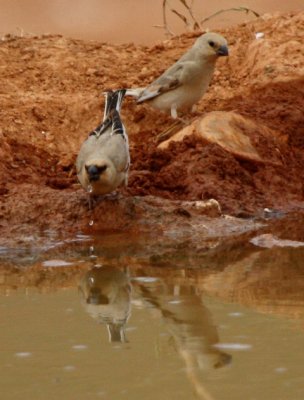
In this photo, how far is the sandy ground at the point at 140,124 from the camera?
388 inches

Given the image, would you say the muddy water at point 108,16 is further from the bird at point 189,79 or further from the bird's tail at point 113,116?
the bird's tail at point 113,116

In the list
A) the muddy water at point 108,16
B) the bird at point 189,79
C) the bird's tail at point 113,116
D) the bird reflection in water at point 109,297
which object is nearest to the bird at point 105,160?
the bird's tail at point 113,116

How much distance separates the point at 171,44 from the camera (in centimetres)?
1333

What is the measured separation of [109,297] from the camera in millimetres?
7770

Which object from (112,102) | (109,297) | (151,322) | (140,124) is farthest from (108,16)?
(151,322)

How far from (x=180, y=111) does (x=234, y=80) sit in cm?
106

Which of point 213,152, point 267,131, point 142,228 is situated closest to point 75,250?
point 142,228

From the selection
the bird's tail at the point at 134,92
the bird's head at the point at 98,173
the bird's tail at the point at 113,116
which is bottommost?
the bird's head at the point at 98,173

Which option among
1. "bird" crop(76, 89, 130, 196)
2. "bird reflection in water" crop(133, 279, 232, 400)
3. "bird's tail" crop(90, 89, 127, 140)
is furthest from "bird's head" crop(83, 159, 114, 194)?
"bird reflection in water" crop(133, 279, 232, 400)

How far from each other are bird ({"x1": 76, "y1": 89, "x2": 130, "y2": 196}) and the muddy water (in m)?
5.84

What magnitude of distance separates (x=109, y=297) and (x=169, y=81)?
13.4 feet

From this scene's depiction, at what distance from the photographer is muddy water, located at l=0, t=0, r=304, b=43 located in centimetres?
1603

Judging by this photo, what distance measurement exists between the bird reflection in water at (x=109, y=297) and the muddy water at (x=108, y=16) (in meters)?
7.57

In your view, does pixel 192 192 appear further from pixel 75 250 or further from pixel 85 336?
pixel 85 336
